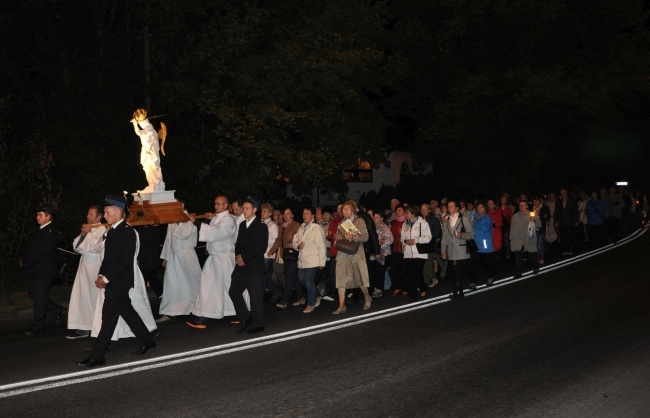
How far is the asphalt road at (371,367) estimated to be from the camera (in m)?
7.38

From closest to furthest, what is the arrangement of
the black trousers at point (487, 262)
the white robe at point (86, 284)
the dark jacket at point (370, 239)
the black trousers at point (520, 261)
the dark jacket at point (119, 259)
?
the dark jacket at point (119, 259) < the white robe at point (86, 284) < the dark jacket at point (370, 239) < the black trousers at point (487, 262) < the black trousers at point (520, 261)

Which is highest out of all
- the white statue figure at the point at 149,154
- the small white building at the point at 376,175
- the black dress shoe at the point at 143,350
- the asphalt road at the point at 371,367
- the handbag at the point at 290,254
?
the small white building at the point at 376,175

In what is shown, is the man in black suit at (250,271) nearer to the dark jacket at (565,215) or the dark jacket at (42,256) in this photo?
the dark jacket at (42,256)

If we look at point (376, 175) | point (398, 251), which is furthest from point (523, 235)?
point (376, 175)

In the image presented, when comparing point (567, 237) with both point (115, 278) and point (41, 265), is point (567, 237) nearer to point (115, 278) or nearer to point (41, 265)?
point (41, 265)

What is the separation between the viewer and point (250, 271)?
448 inches

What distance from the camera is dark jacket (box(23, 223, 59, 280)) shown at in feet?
39.2

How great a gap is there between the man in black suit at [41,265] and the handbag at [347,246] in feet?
14.2

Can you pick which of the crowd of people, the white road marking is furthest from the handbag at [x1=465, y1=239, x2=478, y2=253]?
the white road marking

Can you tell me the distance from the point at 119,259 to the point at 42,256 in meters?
3.09

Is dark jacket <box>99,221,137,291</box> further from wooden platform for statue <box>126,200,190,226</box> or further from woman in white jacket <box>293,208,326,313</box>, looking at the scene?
woman in white jacket <box>293,208,326,313</box>

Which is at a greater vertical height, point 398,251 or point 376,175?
point 376,175

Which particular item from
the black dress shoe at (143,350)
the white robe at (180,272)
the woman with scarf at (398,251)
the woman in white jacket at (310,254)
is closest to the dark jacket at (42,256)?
the white robe at (180,272)

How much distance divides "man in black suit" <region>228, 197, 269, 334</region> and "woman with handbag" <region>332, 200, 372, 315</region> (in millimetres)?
2217
